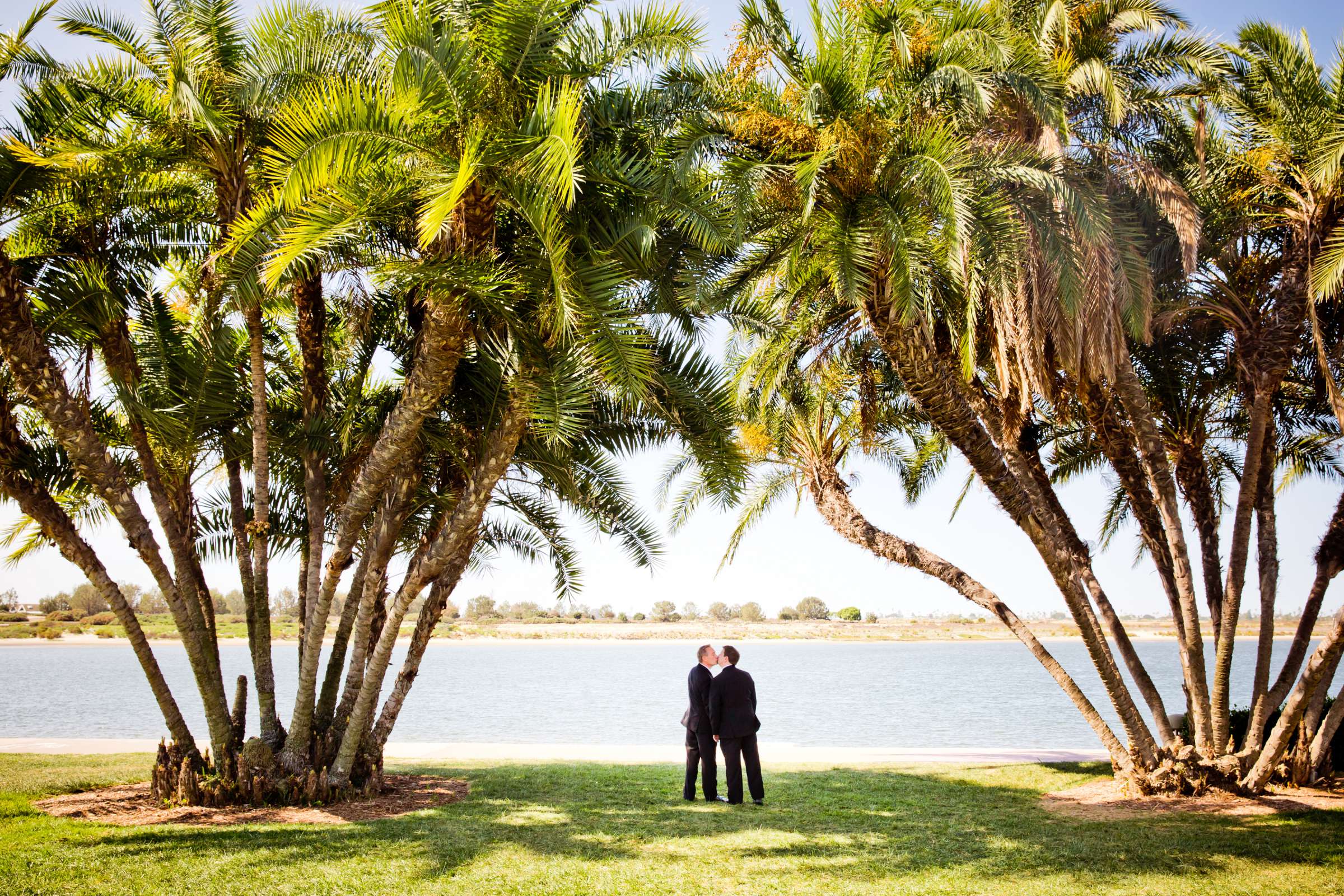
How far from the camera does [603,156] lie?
27.2 ft

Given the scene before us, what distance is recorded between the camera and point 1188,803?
959 centimetres

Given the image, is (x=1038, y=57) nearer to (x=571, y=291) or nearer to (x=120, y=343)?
(x=571, y=291)

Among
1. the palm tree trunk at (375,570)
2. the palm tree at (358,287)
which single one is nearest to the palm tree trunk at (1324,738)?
the palm tree at (358,287)

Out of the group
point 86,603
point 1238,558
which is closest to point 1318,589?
point 1238,558

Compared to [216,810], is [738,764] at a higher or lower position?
higher

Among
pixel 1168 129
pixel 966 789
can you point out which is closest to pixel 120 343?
pixel 966 789

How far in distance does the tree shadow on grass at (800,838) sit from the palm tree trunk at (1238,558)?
147 centimetres

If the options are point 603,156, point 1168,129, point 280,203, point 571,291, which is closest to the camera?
point 280,203

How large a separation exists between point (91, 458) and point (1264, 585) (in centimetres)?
1281

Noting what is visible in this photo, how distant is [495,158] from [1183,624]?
9357 mm

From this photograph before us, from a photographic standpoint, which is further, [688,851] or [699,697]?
[699,697]

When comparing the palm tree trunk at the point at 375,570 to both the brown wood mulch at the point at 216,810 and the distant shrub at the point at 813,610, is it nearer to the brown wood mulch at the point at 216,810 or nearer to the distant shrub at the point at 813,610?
the brown wood mulch at the point at 216,810

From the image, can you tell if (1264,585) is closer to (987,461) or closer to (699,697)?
(987,461)

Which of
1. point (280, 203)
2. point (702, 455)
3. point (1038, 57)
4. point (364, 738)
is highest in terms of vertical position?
point (1038, 57)
